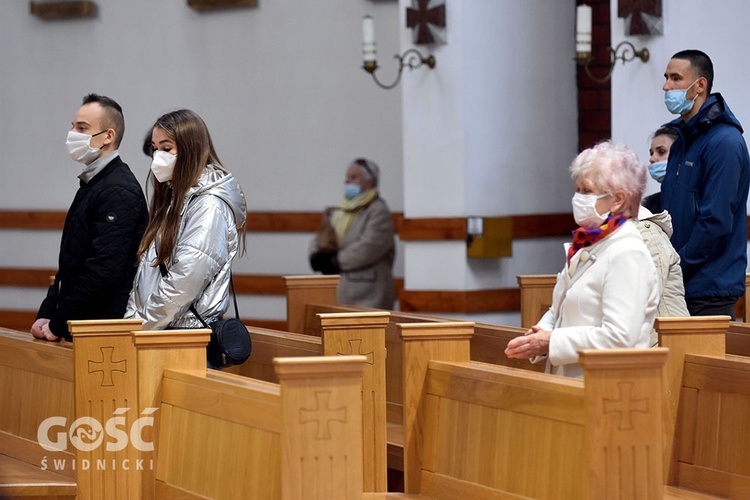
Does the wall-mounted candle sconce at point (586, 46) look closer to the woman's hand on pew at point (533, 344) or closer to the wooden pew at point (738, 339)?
the wooden pew at point (738, 339)

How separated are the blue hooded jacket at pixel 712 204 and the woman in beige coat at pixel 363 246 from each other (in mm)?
3369

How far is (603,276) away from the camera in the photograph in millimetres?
3090

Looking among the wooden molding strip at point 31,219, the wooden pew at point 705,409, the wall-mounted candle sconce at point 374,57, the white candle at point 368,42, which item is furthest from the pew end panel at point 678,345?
the wooden molding strip at point 31,219

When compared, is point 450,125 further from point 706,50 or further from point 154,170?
point 154,170

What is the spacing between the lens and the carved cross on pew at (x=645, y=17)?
5.93 meters

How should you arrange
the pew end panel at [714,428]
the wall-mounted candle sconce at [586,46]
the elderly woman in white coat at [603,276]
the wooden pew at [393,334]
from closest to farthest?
1. the elderly woman in white coat at [603,276]
2. the pew end panel at [714,428]
3. the wooden pew at [393,334]
4. the wall-mounted candle sconce at [586,46]

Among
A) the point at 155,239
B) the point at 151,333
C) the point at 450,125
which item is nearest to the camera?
the point at 151,333

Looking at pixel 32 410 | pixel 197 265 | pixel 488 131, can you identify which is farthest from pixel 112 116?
pixel 488 131

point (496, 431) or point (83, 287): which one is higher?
point (83, 287)

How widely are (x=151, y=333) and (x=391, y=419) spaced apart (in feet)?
5.39

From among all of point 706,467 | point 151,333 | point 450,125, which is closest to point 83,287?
point 151,333

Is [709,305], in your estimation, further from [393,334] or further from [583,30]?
[583,30]

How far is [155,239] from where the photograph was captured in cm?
382

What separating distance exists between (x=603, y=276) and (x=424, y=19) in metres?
3.96
